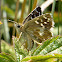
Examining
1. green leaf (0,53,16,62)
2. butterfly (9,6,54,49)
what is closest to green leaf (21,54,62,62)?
green leaf (0,53,16,62)

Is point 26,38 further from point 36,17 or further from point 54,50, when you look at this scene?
point 54,50

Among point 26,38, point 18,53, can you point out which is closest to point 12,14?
point 26,38

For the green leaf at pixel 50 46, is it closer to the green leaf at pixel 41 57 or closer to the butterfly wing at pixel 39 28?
the green leaf at pixel 41 57

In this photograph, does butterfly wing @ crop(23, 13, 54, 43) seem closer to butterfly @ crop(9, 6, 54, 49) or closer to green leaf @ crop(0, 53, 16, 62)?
butterfly @ crop(9, 6, 54, 49)

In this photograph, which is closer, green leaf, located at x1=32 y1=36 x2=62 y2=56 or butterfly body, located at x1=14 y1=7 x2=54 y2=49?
green leaf, located at x1=32 y1=36 x2=62 y2=56

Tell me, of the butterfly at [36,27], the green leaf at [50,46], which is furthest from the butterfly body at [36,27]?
the green leaf at [50,46]

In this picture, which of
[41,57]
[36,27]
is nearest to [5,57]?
[41,57]

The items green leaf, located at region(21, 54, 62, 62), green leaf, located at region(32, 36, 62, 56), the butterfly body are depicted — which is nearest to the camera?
green leaf, located at region(21, 54, 62, 62)
